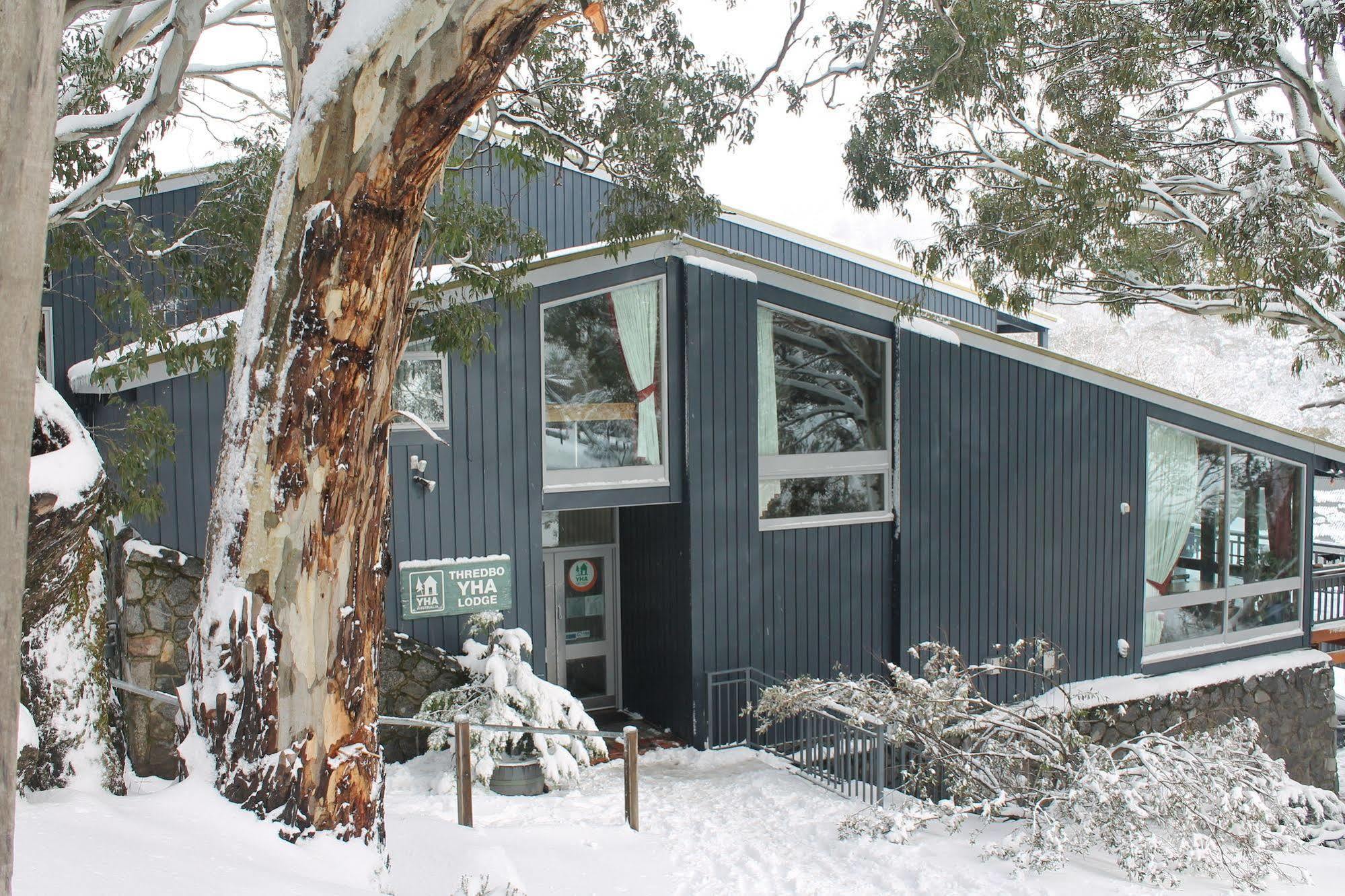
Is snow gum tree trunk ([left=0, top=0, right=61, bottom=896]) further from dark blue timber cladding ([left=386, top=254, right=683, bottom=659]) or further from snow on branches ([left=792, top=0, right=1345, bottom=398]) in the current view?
snow on branches ([left=792, top=0, right=1345, bottom=398])

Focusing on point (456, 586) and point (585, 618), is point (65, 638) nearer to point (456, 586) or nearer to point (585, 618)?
point (456, 586)

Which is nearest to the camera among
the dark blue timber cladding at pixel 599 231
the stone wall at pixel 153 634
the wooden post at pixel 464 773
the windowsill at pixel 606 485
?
the wooden post at pixel 464 773

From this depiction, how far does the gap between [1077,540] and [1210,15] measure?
18.8 ft

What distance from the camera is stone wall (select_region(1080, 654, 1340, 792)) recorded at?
A: 1187 cm

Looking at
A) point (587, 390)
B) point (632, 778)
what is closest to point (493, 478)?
point (587, 390)

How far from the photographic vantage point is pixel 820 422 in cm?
1078

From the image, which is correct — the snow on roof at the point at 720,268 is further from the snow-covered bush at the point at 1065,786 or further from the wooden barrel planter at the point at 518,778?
the wooden barrel planter at the point at 518,778

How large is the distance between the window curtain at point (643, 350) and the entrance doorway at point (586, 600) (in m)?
1.60

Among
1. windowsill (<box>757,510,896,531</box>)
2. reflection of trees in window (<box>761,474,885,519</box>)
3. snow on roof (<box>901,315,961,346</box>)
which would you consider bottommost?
windowsill (<box>757,510,896,531</box>)

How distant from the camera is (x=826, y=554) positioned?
1080 centimetres

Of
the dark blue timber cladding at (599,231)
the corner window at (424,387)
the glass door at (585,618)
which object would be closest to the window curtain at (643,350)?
the corner window at (424,387)

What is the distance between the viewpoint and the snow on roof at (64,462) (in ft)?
13.0

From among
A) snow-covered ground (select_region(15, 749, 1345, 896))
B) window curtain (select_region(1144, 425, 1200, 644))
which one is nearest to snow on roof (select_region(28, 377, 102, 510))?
snow-covered ground (select_region(15, 749, 1345, 896))

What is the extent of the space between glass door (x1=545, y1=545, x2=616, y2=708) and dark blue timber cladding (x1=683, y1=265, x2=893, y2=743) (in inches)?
60.8
